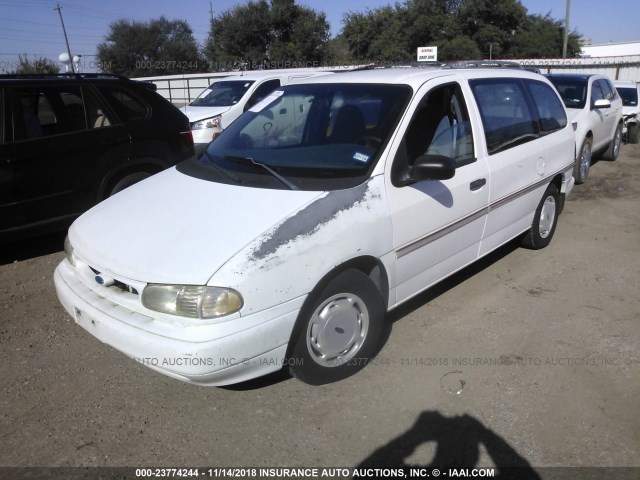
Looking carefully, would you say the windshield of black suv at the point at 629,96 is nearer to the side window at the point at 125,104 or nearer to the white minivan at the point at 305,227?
the white minivan at the point at 305,227

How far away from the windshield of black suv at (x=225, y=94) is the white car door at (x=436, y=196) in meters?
7.95

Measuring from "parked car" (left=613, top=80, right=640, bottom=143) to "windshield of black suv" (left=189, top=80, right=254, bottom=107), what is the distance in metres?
8.99

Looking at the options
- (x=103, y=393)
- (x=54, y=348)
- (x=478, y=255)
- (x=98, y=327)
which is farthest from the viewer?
(x=478, y=255)

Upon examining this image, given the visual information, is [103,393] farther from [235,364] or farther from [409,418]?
[409,418]

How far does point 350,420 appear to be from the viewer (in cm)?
293

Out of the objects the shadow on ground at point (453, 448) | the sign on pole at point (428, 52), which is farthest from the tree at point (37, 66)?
the shadow on ground at point (453, 448)

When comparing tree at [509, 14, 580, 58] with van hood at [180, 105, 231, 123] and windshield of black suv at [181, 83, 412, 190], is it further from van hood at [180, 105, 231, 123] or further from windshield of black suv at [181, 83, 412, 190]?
windshield of black suv at [181, 83, 412, 190]

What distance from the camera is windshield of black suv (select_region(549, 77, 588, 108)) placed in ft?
28.6

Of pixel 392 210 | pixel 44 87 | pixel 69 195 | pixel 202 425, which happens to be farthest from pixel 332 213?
pixel 44 87

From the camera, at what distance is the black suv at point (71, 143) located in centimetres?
506

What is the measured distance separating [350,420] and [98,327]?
1.48 metres

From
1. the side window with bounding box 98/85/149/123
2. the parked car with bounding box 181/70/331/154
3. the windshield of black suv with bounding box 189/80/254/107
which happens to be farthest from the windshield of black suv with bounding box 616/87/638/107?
the side window with bounding box 98/85/149/123

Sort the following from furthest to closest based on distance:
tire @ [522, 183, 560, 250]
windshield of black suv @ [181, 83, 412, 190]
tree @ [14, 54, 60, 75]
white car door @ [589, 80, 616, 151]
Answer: tree @ [14, 54, 60, 75], white car door @ [589, 80, 616, 151], tire @ [522, 183, 560, 250], windshield of black suv @ [181, 83, 412, 190]

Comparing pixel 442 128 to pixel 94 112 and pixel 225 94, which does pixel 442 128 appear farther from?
pixel 225 94
